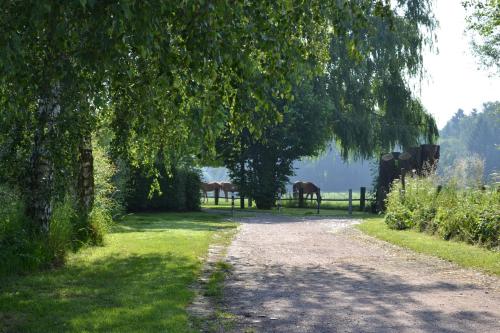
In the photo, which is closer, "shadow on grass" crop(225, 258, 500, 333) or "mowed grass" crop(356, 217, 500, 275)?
"shadow on grass" crop(225, 258, 500, 333)

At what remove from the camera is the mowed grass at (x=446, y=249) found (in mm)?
11455

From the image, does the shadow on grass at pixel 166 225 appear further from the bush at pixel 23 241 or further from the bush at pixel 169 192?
the bush at pixel 23 241

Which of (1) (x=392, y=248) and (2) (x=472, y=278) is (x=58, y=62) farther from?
(1) (x=392, y=248)

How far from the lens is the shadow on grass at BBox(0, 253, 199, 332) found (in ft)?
22.6

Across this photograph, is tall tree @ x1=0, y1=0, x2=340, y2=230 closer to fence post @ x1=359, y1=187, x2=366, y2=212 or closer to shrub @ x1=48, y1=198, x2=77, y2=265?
shrub @ x1=48, y1=198, x2=77, y2=265

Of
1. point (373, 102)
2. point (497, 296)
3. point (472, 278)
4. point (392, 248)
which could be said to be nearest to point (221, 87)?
point (497, 296)

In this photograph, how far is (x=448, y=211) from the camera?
647 inches

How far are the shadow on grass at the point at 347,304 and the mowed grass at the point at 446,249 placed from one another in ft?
6.38

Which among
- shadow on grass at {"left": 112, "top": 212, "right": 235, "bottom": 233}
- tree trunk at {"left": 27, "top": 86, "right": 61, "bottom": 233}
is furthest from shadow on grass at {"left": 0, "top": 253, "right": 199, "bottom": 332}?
shadow on grass at {"left": 112, "top": 212, "right": 235, "bottom": 233}

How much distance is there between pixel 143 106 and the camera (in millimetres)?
7207

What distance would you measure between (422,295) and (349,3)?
13.8 ft

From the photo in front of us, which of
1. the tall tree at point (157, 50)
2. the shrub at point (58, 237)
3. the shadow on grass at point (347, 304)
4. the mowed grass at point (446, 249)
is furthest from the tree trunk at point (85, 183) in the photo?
the mowed grass at point (446, 249)

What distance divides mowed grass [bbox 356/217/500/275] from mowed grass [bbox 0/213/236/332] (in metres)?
4.96

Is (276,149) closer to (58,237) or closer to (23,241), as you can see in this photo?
(58,237)
